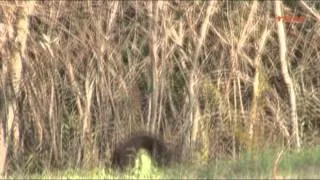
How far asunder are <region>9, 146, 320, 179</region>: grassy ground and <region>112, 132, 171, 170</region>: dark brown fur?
1.67 ft

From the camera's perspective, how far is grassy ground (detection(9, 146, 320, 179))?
6.70 m

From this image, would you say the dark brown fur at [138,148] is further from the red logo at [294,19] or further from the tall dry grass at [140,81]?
the red logo at [294,19]

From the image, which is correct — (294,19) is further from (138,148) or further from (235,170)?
(235,170)

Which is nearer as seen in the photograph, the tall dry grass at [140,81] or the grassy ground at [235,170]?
the grassy ground at [235,170]

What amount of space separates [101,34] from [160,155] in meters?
1.85

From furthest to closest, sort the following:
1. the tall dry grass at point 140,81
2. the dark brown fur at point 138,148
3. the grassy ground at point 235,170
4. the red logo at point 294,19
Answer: the red logo at point 294,19, the tall dry grass at point 140,81, the dark brown fur at point 138,148, the grassy ground at point 235,170

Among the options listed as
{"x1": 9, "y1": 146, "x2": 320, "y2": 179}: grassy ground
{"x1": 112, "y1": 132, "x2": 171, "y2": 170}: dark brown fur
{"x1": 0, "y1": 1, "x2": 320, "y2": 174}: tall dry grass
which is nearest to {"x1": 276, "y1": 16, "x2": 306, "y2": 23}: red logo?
{"x1": 0, "y1": 1, "x2": 320, "y2": 174}: tall dry grass

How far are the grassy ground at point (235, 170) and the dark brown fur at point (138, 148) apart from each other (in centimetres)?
51

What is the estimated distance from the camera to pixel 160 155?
8.73 metres

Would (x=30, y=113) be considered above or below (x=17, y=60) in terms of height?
below

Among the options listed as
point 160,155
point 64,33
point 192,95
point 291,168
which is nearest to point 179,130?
point 192,95

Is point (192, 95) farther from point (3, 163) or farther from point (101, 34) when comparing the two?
point (3, 163)

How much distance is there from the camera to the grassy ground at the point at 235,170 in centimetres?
670

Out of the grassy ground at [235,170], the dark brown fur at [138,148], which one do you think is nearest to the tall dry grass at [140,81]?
the dark brown fur at [138,148]
